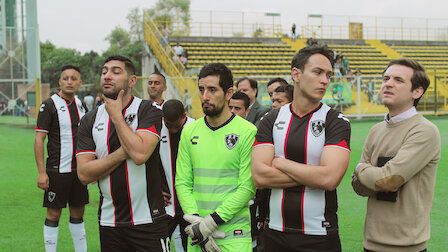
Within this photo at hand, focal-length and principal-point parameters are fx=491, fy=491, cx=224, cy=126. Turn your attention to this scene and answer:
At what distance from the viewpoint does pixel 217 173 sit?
10.8 ft

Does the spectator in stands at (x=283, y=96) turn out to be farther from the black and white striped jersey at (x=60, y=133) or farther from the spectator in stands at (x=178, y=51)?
the spectator in stands at (x=178, y=51)

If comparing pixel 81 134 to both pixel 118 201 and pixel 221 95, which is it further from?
pixel 221 95

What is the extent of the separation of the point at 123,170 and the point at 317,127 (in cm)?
139

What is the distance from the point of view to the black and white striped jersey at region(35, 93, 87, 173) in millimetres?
5371

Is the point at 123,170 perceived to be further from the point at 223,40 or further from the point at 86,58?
the point at 86,58

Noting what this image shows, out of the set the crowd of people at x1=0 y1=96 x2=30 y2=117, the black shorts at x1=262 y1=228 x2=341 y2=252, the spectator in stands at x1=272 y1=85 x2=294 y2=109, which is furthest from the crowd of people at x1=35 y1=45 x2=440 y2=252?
the crowd of people at x1=0 y1=96 x2=30 y2=117

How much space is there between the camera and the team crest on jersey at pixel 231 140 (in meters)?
3.30

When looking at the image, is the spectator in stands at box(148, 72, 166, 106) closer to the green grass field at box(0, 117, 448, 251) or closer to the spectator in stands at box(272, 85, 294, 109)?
the spectator in stands at box(272, 85, 294, 109)

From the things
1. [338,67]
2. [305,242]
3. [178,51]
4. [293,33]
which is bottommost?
[305,242]

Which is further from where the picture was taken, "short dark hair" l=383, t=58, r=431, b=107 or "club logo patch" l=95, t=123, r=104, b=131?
"club logo patch" l=95, t=123, r=104, b=131

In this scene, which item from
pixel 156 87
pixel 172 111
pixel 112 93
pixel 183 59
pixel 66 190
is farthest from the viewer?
pixel 183 59

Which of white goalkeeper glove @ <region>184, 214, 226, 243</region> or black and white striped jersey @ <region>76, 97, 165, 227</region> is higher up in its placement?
black and white striped jersey @ <region>76, 97, 165, 227</region>

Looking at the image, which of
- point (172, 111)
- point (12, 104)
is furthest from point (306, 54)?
point (12, 104)

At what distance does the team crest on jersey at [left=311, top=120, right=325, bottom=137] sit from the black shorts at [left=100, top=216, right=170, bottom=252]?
Answer: 4.40 feet
